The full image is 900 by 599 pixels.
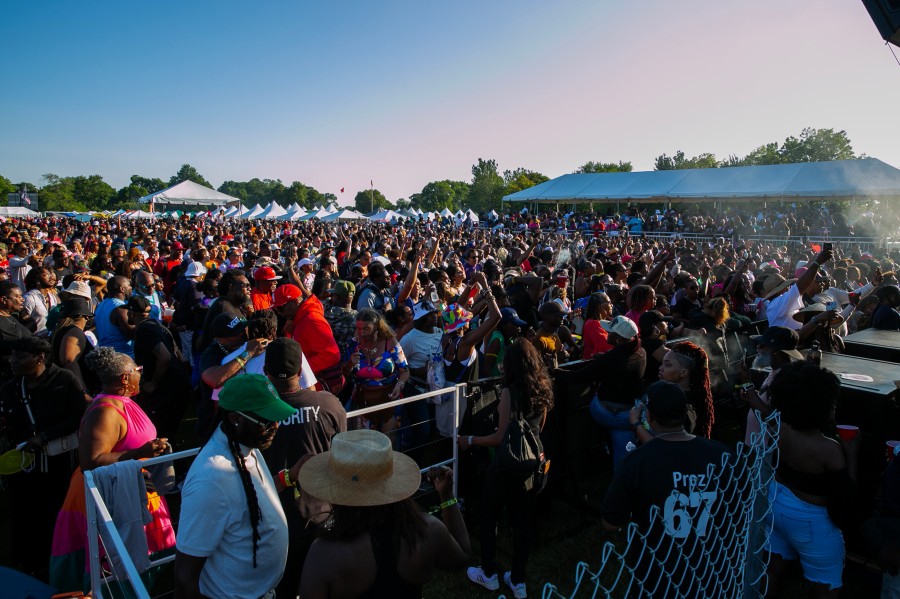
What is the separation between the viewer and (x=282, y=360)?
306 centimetres

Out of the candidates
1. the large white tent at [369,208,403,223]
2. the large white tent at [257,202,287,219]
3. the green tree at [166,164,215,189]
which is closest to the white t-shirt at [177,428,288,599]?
the large white tent at [369,208,403,223]

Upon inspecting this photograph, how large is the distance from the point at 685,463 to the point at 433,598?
2238 mm

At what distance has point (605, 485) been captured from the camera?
5.44m

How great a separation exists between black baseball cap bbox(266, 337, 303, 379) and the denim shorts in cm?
285

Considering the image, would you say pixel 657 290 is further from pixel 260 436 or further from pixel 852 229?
pixel 852 229

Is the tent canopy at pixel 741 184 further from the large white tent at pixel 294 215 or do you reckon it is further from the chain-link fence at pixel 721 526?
the chain-link fence at pixel 721 526

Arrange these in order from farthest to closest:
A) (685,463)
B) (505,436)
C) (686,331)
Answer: (686,331), (505,436), (685,463)

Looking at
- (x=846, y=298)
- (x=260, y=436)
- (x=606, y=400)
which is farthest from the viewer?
(x=846, y=298)

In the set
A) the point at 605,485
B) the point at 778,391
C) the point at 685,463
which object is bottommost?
the point at 605,485

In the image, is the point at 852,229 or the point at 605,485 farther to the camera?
the point at 852,229

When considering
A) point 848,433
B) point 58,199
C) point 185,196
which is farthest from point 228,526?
point 58,199

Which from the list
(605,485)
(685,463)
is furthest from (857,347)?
(685,463)

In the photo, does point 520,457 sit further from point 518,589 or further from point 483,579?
point 483,579

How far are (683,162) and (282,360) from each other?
101822 mm
